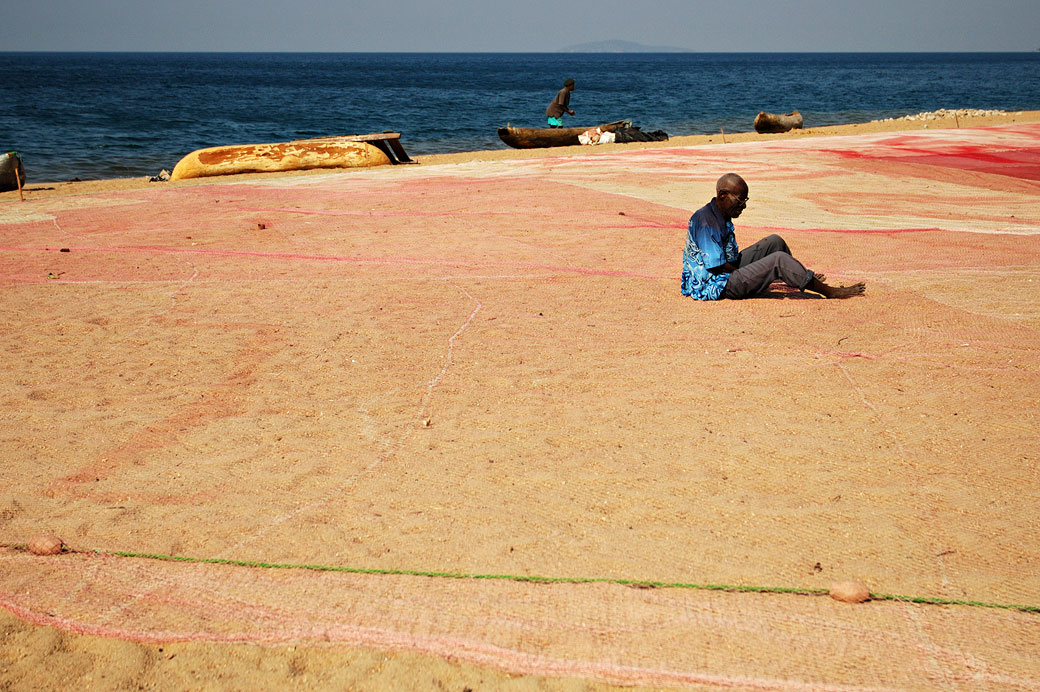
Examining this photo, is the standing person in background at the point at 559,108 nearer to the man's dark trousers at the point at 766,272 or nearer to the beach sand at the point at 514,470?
the beach sand at the point at 514,470

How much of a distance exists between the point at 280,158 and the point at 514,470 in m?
13.0

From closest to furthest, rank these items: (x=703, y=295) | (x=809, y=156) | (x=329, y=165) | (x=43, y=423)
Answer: (x=43, y=423), (x=703, y=295), (x=809, y=156), (x=329, y=165)

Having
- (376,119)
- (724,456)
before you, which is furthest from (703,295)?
(376,119)

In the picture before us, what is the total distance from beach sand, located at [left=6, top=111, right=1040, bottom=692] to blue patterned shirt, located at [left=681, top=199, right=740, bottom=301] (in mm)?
123

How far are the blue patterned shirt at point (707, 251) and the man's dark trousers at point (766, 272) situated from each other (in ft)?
0.32

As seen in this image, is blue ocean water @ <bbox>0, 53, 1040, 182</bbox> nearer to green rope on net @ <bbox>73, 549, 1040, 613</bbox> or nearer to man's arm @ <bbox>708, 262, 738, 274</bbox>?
man's arm @ <bbox>708, 262, 738, 274</bbox>

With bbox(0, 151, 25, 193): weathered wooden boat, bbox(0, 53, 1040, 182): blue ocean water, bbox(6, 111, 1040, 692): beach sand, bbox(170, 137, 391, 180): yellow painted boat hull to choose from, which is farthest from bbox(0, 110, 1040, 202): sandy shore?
bbox(6, 111, 1040, 692): beach sand

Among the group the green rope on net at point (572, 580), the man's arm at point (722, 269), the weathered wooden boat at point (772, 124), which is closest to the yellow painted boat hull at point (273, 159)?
the man's arm at point (722, 269)

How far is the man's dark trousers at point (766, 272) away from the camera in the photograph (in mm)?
5828

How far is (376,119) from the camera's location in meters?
38.9

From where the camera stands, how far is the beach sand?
270 centimetres

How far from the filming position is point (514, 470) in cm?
374

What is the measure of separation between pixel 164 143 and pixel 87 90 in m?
34.4

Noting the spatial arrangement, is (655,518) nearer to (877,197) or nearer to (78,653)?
(78,653)
